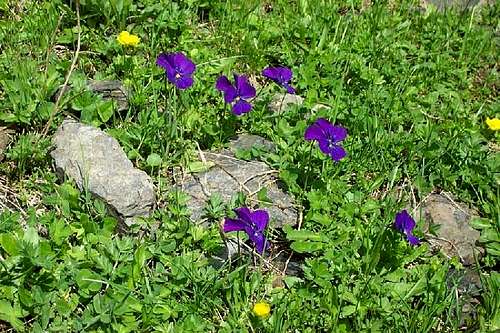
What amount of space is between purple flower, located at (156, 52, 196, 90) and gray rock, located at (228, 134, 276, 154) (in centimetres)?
39

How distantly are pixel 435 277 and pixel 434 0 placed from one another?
229 cm

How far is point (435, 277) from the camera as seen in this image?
3084mm

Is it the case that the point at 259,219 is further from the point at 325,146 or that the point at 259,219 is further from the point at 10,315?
the point at 10,315

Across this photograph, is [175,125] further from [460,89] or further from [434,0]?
[434,0]

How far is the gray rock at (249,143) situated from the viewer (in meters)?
3.58

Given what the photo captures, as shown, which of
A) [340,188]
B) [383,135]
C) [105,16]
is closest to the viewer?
[340,188]

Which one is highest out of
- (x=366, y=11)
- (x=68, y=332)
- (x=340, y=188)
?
(x=366, y=11)

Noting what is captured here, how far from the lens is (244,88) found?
3.50m

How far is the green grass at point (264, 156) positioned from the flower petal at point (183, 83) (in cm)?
12

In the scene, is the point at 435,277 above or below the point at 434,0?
below

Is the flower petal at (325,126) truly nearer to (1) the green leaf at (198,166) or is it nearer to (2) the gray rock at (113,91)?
Answer: (1) the green leaf at (198,166)

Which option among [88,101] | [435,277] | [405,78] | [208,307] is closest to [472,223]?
[435,277]

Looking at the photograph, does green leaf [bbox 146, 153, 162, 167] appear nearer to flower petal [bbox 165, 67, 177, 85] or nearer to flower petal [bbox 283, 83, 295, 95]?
flower petal [bbox 165, 67, 177, 85]

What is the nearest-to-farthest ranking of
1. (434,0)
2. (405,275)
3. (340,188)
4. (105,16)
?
1. (405,275)
2. (340,188)
3. (105,16)
4. (434,0)
